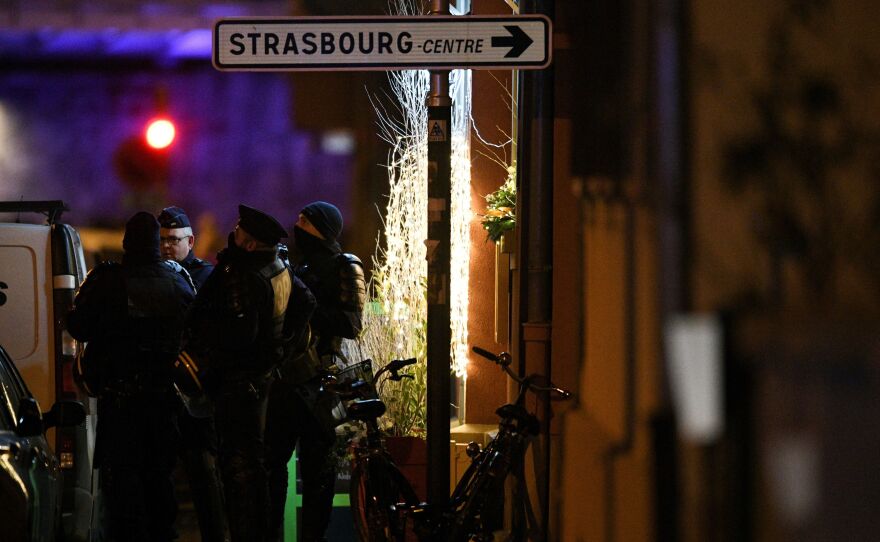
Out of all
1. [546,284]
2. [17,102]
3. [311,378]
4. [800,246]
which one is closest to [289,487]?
[311,378]

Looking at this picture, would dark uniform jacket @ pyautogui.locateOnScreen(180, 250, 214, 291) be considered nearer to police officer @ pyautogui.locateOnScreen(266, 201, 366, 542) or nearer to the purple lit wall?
police officer @ pyautogui.locateOnScreen(266, 201, 366, 542)

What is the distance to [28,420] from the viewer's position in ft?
16.5

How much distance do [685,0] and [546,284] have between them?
326 cm

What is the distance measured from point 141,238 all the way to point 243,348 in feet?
3.40

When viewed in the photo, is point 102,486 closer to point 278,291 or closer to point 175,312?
point 175,312

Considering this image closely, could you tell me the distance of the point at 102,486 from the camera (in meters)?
7.05

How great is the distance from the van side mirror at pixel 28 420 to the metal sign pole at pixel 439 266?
1669 millimetres

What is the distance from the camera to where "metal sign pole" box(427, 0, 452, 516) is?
18.5 ft

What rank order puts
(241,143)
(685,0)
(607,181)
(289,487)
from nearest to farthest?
(685,0) < (607,181) < (289,487) < (241,143)

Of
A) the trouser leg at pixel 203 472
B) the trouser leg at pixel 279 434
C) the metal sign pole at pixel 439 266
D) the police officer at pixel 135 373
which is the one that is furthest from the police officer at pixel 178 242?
the metal sign pole at pixel 439 266

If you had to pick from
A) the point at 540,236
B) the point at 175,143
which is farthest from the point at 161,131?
the point at 540,236

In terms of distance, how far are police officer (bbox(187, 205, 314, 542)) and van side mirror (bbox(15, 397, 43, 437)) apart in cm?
150

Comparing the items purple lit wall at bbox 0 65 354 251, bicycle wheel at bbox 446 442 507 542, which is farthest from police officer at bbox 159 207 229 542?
purple lit wall at bbox 0 65 354 251

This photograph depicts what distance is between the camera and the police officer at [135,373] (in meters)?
6.90
